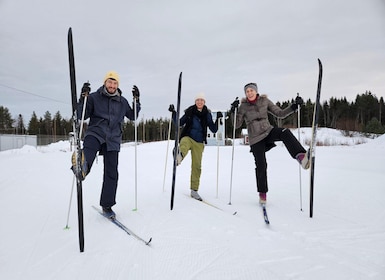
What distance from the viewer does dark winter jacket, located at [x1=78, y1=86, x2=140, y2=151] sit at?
2.87 meters

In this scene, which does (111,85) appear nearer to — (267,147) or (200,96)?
(200,96)

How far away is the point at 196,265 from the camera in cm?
182

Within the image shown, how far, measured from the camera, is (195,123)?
162 inches

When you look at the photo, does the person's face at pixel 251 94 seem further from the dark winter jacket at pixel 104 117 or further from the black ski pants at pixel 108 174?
the black ski pants at pixel 108 174

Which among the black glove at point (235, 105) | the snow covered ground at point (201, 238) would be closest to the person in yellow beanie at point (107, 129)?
the snow covered ground at point (201, 238)

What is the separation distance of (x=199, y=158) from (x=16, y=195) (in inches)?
125

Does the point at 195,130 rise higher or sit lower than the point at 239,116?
lower

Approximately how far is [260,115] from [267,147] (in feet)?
1.69

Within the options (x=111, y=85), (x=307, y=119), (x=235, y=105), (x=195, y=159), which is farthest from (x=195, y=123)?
(x=307, y=119)

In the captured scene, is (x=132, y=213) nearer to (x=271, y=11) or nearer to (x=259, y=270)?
(x=259, y=270)

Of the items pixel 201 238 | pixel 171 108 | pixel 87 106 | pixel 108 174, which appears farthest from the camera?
pixel 171 108

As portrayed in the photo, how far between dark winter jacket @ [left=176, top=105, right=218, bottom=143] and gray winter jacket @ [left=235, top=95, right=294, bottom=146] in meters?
0.77

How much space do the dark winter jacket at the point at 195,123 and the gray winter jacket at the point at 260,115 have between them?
769mm

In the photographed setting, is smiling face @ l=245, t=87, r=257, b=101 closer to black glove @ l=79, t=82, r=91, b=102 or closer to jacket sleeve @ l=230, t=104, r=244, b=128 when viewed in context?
jacket sleeve @ l=230, t=104, r=244, b=128
